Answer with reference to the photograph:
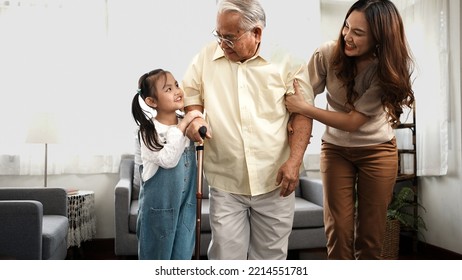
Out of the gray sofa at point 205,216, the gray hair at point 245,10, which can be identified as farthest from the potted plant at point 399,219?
the gray hair at point 245,10

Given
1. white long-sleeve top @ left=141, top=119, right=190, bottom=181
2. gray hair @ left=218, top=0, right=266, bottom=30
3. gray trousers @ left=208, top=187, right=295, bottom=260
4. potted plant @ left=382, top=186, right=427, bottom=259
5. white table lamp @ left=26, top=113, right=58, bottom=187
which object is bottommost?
potted plant @ left=382, top=186, right=427, bottom=259

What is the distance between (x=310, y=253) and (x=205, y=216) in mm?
782

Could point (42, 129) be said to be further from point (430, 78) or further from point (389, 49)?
point (430, 78)

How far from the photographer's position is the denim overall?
1372 millimetres

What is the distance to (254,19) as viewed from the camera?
1.30 m

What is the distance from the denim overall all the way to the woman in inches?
18.1

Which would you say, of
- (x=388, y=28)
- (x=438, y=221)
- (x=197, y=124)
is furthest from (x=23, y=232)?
(x=438, y=221)

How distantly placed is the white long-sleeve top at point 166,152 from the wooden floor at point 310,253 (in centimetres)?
171

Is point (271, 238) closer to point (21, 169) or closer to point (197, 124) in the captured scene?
point (197, 124)

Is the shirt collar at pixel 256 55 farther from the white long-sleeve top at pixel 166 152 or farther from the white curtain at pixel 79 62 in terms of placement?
the white curtain at pixel 79 62

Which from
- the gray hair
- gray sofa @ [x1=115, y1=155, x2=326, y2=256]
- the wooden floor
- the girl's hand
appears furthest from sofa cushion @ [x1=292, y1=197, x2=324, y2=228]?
the gray hair

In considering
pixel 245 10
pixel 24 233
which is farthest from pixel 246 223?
pixel 24 233

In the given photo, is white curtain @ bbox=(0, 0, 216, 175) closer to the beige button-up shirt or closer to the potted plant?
the potted plant

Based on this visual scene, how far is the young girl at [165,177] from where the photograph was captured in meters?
1.37
